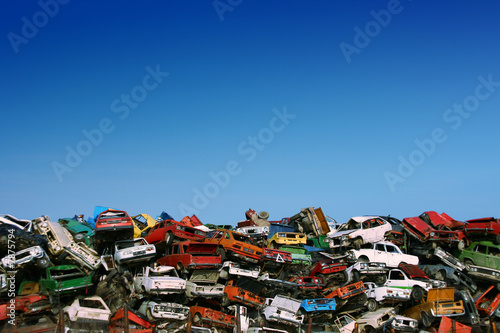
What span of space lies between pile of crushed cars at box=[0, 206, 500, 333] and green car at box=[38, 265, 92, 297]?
5 centimetres

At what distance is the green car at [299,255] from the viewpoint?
24.0 meters

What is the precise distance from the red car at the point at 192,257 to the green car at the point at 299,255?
4347mm

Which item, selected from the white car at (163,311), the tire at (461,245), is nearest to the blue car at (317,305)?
the white car at (163,311)

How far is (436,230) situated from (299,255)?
879 centimetres

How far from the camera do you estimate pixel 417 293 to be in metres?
21.0

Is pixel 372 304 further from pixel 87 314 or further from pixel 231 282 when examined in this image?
pixel 87 314

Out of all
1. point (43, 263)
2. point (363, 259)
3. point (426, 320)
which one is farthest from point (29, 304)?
point (426, 320)

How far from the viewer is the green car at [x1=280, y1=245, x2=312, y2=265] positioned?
945 inches

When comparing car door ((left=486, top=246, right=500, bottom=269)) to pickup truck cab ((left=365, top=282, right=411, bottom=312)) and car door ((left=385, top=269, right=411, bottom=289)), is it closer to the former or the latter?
car door ((left=385, top=269, right=411, bottom=289))

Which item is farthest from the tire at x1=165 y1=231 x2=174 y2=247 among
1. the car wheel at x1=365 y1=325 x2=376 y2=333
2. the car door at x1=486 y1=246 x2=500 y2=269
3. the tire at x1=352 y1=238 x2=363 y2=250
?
the car door at x1=486 y1=246 x2=500 y2=269

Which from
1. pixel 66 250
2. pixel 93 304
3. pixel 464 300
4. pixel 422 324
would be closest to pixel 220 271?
pixel 93 304

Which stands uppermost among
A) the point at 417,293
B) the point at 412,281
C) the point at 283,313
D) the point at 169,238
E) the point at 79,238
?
the point at 79,238

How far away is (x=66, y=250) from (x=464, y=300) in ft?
61.6

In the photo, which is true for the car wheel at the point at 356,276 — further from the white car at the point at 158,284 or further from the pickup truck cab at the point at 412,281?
the white car at the point at 158,284
